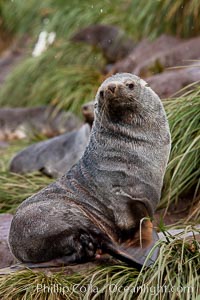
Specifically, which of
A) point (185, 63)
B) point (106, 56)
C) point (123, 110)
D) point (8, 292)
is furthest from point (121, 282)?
point (106, 56)

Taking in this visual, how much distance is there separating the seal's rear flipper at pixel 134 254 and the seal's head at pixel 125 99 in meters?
0.65

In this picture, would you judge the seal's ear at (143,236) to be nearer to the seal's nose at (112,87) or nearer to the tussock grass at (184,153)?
the seal's nose at (112,87)

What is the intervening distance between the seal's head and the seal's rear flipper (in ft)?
2.14

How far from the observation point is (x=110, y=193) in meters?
4.54

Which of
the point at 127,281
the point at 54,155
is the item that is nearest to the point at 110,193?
the point at 127,281

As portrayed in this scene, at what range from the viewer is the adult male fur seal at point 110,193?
4512mm

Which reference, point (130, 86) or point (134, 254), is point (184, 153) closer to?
point (130, 86)

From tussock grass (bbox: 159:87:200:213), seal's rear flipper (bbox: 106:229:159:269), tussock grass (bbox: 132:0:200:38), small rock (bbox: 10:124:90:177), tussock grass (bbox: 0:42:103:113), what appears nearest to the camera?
seal's rear flipper (bbox: 106:229:159:269)

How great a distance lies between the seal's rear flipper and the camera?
4.43 m

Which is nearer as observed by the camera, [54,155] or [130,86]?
[130,86]

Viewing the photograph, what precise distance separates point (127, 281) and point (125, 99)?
2.97ft

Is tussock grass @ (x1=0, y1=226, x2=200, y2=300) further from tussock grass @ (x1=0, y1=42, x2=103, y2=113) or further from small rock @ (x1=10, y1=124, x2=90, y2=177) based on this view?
tussock grass @ (x1=0, y1=42, x2=103, y2=113)

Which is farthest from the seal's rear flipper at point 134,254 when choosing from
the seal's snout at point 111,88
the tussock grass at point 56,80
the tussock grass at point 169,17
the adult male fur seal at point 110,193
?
the tussock grass at point 56,80

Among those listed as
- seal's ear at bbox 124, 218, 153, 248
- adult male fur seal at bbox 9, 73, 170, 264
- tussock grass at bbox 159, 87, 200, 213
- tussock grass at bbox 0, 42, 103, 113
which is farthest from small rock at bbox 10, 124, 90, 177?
seal's ear at bbox 124, 218, 153, 248
